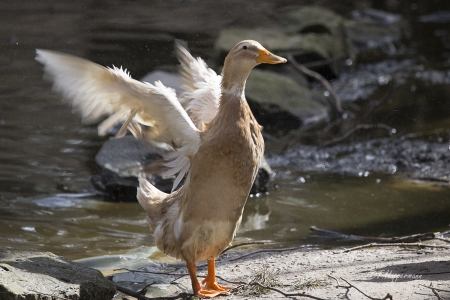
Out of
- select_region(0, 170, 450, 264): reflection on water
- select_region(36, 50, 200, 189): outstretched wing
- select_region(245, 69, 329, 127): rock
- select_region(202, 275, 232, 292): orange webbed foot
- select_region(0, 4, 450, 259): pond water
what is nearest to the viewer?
select_region(36, 50, 200, 189): outstretched wing

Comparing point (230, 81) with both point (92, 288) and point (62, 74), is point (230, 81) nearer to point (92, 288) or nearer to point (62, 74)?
point (62, 74)

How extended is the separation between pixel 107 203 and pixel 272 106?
404 centimetres

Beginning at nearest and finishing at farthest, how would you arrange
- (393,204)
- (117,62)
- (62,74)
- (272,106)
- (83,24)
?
(62,74) < (393,204) < (272,106) < (117,62) < (83,24)

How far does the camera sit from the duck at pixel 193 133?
445 cm

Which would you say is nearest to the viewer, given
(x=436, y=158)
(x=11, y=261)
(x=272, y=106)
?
(x=11, y=261)

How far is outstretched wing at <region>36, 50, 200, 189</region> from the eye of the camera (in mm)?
4434

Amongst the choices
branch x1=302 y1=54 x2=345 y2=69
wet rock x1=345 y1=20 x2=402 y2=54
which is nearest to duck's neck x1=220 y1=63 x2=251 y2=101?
branch x1=302 y1=54 x2=345 y2=69

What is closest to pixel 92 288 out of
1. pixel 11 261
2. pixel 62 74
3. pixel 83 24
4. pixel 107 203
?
pixel 11 261

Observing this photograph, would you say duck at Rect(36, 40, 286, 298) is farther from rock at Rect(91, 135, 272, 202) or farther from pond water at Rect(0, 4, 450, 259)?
rock at Rect(91, 135, 272, 202)

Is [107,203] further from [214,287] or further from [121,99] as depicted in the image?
[121,99]

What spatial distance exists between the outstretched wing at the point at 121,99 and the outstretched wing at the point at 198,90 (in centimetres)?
45

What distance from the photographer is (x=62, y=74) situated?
14.7ft

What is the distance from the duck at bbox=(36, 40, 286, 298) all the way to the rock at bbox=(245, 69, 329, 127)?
5811 mm

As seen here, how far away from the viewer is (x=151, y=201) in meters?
5.20
